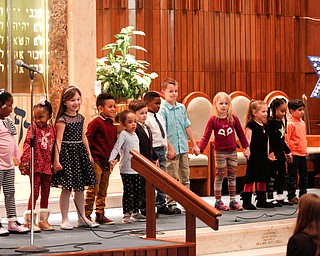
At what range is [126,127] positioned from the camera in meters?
7.33

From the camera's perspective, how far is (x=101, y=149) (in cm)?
721

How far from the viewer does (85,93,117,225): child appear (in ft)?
23.6

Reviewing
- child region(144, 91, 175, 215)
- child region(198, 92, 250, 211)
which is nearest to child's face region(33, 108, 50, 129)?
child region(144, 91, 175, 215)

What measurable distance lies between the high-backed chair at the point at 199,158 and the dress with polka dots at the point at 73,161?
2.51 meters

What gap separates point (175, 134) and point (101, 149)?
1.03 meters

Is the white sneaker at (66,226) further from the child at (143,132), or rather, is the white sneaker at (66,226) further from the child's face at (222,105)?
the child's face at (222,105)

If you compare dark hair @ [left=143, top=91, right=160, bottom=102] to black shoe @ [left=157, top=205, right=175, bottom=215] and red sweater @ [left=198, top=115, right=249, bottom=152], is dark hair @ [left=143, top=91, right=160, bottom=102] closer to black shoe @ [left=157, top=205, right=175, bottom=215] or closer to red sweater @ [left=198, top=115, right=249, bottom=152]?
red sweater @ [left=198, top=115, right=249, bottom=152]

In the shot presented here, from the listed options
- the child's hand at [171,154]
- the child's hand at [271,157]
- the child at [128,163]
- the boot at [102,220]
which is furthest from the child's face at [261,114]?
the boot at [102,220]

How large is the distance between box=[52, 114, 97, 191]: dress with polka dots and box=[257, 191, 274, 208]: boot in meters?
2.14

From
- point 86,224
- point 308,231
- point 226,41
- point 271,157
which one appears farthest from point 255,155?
point 308,231

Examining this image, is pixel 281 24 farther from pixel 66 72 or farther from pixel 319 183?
pixel 66 72

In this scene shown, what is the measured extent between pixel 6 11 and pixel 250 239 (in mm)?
3498

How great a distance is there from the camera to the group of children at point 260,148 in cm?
802

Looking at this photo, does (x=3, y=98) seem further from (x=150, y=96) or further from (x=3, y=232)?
(x=150, y=96)
